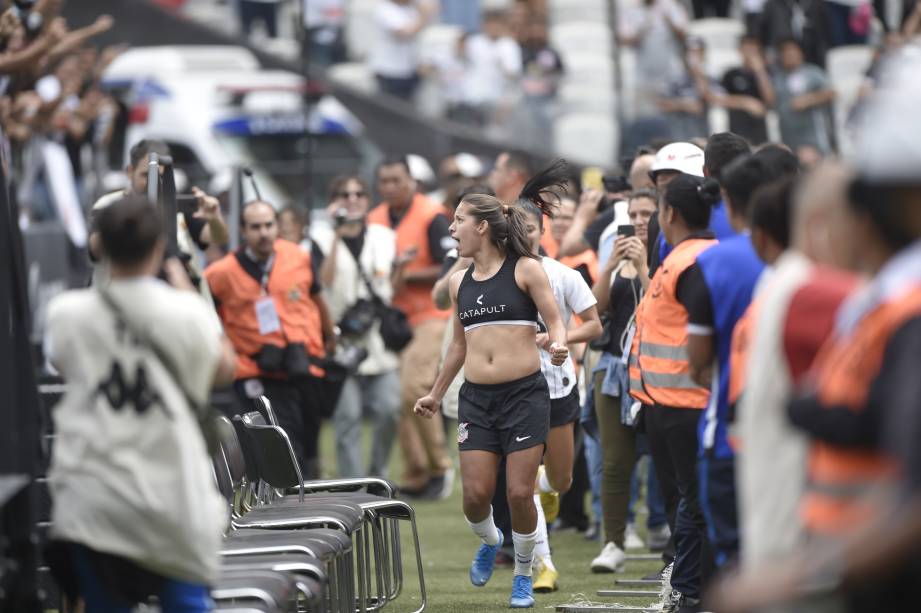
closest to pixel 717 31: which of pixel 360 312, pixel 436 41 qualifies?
pixel 436 41

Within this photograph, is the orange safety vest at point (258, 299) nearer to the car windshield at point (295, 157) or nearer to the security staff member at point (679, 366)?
the security staff member at point (679, 366)

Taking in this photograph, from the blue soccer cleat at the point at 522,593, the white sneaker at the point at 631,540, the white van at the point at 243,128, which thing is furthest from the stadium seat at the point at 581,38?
the blue soccer cleat at the point at 522,593

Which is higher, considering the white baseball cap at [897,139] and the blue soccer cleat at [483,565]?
the white baseball cap at [897,139]

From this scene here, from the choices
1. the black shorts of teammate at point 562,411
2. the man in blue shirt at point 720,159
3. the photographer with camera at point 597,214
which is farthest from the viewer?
the photographer with camera at point 597,214

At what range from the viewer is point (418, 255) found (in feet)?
40.7

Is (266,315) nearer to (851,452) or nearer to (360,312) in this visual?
(360,312)

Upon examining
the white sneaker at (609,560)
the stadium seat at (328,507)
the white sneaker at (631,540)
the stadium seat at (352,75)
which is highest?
the stadium seat at (352,75)

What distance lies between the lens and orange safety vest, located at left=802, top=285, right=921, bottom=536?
365cm

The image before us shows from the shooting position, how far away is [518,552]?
328 inches

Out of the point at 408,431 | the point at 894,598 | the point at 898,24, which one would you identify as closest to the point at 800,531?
the point at 894,598

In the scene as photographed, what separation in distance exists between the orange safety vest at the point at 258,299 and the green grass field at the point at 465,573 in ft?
4.74

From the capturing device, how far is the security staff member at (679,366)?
686cm

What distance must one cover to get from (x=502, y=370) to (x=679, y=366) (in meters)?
1.29

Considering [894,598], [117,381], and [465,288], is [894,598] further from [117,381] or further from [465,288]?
[465,288]
